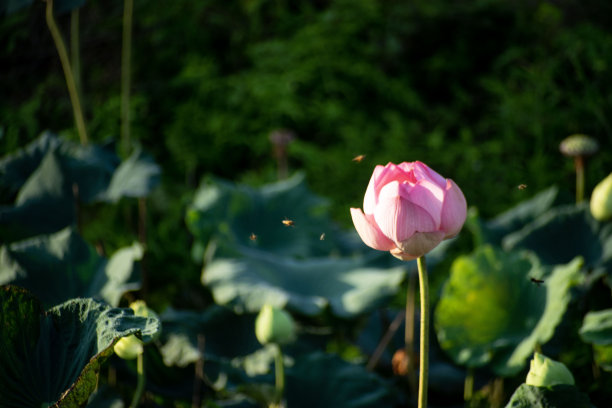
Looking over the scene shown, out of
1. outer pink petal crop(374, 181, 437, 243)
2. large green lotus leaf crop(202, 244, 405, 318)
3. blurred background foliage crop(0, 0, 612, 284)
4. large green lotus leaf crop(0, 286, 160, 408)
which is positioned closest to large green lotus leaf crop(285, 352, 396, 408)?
large green lotus leaf crop(202, 244, 405, 318)

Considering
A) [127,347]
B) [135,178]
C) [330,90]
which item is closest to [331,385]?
[127,347]

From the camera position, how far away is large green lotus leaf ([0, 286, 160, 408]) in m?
0.65

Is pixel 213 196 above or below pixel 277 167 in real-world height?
above

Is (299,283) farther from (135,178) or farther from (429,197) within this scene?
(429,197)

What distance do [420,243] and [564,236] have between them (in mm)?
720

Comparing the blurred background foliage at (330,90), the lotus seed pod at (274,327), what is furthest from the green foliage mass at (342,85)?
the lotus seed pod at (274,327)

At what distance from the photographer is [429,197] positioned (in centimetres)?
54

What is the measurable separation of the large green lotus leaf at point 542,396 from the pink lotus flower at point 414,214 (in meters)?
0.21

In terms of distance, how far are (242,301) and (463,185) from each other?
0.93m

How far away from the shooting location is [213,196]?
4.42ft

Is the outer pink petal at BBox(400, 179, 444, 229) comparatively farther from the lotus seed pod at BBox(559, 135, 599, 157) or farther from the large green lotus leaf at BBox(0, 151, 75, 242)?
the large green lotus leaf at BBox(0, 151, 75, 242)

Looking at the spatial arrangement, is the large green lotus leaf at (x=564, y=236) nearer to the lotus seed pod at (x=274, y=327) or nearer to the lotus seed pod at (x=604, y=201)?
the lotus seed pod at (x=604, y=201)

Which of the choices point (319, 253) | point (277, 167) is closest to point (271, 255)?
point (319, 253)

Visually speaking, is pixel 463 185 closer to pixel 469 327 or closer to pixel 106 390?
pixel 469 327
